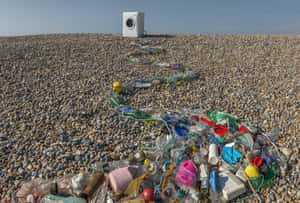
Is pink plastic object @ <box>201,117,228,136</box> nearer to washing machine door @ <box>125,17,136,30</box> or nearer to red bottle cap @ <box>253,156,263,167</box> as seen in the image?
red bottle cap @ <box>253,156,263,167</box>

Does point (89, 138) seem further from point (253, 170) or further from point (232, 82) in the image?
point (232, 82)

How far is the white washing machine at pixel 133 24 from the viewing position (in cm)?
1124

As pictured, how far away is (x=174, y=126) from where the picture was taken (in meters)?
4.41

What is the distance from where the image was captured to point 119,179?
3.09m

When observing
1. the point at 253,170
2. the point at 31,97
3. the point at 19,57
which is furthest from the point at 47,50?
the point at 253,170

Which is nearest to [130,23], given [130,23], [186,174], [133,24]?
[130,23]

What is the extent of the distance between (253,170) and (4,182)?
403 cm

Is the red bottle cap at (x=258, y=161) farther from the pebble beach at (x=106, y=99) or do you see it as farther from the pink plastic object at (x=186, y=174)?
the pink plastic object at (x=186, y=174)

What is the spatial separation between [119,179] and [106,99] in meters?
2.75

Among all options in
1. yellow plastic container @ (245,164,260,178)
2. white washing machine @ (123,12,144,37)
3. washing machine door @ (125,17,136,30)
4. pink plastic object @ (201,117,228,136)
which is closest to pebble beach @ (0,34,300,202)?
yellow plastic container @ (245,164,260,178)

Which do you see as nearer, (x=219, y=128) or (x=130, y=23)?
(x=219, y=128)

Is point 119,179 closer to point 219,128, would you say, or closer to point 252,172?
point 252,172

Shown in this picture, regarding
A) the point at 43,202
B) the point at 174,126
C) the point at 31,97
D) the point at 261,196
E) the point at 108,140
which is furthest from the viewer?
the point at 31,97

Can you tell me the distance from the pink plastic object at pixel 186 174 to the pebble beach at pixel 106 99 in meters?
0.99
